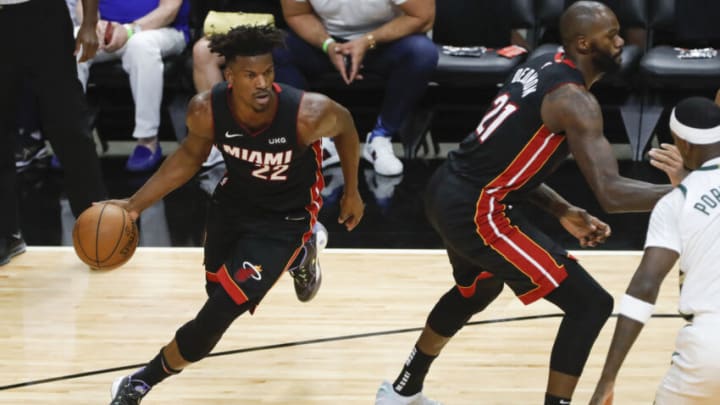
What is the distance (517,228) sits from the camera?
4219 millimetres

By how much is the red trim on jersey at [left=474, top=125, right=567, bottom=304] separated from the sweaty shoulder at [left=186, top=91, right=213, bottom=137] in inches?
42.3

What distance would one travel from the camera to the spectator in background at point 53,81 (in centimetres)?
589

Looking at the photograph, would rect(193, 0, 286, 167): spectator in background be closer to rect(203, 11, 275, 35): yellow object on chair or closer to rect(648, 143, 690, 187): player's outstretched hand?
rect(203, 11, 275, 35): yellow object on chair

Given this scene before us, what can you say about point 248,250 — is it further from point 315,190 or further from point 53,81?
point 53,81

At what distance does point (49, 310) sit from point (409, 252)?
1967 mm

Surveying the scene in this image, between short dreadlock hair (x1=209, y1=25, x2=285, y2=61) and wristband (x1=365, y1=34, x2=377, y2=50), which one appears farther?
wristband (x1=365, y1=34, x2=377, y2=50)

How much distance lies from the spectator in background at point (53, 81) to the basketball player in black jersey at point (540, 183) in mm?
2450

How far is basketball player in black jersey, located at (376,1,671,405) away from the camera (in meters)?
3.92

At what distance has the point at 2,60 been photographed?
19.5ft

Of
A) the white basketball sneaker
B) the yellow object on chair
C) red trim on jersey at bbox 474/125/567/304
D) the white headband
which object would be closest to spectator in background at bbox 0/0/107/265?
the yellow object on chair

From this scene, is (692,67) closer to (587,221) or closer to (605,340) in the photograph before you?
(605,340)

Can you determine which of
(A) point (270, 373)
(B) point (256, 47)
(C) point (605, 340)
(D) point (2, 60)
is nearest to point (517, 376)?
(C) point (605, 340)

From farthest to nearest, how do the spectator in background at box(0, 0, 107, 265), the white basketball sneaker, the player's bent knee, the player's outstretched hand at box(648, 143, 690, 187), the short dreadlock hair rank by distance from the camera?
the spectator in background at box(0, 0, 107, 265) → the white basketball sneaker → the player's bent knee → the short dreadlock hair → the player's outstretched hand at box(648, 143, 690, 187)

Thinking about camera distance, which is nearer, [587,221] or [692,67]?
[587,221]
